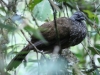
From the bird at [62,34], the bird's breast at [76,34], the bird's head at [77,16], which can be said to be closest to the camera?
the bird at [62,34]

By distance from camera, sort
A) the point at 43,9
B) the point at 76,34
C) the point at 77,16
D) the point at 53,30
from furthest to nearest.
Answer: the point at 77,16 < the point at 76,34 < the point at 53,30 < the point at 43,9

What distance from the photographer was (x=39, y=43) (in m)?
2.67

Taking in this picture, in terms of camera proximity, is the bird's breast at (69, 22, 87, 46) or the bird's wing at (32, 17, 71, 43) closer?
the bird's wing at (32, 17, 71, 43)

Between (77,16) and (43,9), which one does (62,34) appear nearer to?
(77,16)

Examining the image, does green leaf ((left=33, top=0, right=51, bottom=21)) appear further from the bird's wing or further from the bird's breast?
the bird's breast

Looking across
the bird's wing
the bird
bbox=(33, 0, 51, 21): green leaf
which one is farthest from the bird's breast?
bbox=(33, 0, 51, 21): green leaf

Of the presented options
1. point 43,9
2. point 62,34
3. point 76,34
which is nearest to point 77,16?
point 76,34

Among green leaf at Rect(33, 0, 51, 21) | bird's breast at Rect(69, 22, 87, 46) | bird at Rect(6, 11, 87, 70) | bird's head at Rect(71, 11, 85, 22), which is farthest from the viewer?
bird's head at Rect(71, 11, 85, 22)

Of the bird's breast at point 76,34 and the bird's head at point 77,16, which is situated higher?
the bird's head at point 77,16

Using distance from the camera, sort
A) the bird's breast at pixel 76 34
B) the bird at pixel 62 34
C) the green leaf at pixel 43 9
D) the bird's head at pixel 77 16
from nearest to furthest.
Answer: the green leaf at pixel 43 9, the bird at pixel 62 34, the bird's breast at pixel 76 34, the bird's head at pixel 77 16

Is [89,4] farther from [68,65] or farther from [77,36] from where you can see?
[68,65]

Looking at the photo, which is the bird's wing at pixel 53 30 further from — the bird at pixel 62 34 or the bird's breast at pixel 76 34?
the bird's breast at pixel 76 34

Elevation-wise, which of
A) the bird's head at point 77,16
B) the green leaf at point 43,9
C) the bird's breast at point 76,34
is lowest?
the bird's breast at point 76,34

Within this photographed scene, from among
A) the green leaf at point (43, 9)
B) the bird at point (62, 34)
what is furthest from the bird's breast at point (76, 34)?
the green leaf at point (43, 9)
